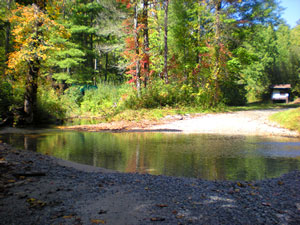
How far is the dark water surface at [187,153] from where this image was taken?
209 inches

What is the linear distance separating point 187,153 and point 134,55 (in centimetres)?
1149

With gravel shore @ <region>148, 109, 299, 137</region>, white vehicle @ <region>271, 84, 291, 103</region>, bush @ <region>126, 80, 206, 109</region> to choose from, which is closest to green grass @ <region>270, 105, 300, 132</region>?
gravel shore @ <region>148, 109, 299, 137</region>

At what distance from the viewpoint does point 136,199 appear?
3475 mm

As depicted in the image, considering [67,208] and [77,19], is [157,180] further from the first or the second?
[77,19]

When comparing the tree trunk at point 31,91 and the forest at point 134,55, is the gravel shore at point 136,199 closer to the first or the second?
the forest at point 134,55

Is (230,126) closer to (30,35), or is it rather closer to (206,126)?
(206,126)

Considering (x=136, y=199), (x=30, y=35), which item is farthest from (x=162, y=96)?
(x=136, y=199)

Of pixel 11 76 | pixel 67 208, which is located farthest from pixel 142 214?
pixel 11 76

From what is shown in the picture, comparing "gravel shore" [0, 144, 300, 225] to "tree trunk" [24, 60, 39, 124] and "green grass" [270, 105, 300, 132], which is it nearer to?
"green grass" [270, 105, 300, 132]

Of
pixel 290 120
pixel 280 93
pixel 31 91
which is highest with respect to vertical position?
pixel 280 93

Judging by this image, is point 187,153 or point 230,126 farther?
point 230,126

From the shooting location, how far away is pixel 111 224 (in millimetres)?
2801

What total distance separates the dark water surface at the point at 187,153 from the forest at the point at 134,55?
4445 mm

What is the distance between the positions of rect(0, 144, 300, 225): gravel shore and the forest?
216 inches
